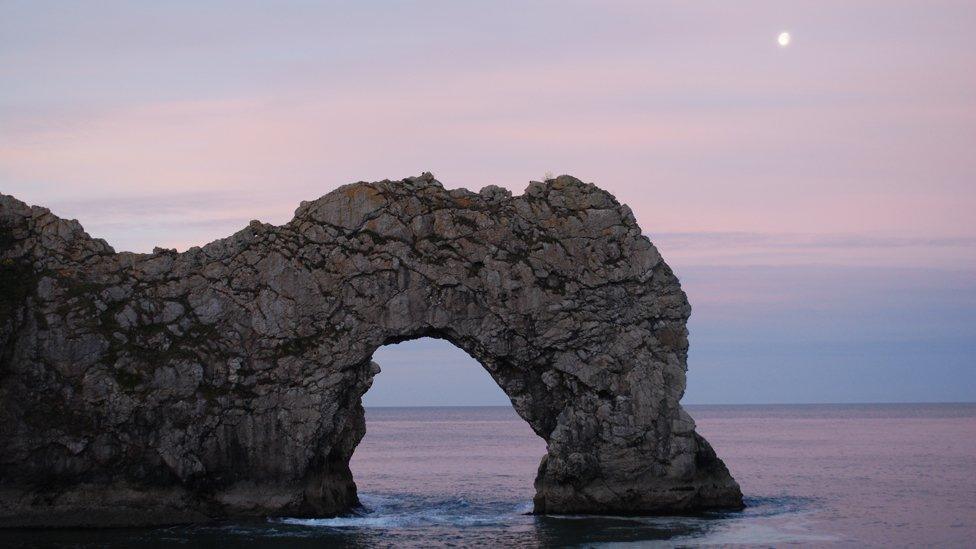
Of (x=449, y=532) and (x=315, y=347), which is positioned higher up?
(x=315, y=347)

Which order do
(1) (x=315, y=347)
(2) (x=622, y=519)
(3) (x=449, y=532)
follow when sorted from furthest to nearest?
1. (1) (x=315, y=347)
2. (2) (x=622, y=519)
3. (3) (x=449, y=532)

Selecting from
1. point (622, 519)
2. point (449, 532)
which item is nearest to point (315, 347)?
point (449, 532)

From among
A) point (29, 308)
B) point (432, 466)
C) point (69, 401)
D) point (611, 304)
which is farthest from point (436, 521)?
point (432, 466)

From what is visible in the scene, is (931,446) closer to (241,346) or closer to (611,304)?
(611,304)

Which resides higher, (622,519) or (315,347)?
(315,347)

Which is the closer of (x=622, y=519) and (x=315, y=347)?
(x=622, y=519)

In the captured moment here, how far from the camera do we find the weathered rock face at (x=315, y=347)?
149 feet

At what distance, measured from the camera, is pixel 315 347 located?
156 feet

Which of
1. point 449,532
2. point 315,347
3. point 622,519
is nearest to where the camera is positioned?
point 449,532

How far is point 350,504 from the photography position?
5109 cm

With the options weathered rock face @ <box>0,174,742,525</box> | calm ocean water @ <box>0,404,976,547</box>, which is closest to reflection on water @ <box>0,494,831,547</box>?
calm ocean water @ <box>0,404,976,547</box>

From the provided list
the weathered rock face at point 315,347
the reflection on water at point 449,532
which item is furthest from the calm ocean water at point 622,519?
the weathered rock face at point 315,347

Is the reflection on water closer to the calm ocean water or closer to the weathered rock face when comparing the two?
the calm ocean water

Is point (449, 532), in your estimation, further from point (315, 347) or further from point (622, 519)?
point (315, 347)
